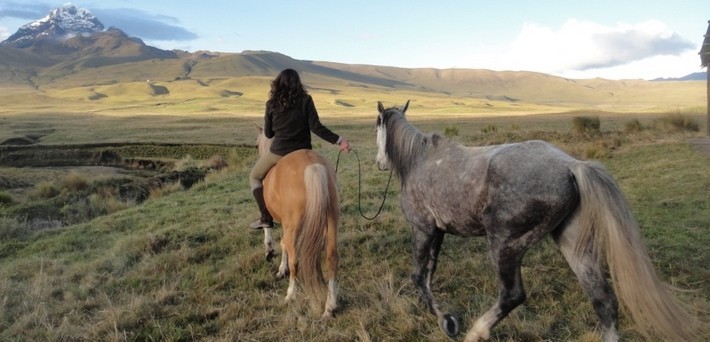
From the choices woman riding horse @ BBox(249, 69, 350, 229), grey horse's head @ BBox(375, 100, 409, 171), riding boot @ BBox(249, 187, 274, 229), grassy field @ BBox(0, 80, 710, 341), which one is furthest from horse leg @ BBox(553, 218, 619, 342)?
riding boot @ BBox(249, 187, 274, 229)

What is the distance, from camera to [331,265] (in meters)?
4.94

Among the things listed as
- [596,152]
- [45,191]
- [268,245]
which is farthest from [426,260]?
[45,191]

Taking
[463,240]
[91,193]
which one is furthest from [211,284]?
[91,193]

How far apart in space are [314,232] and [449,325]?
1.62m

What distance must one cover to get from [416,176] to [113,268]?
486cm

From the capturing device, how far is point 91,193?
16078 millimetres

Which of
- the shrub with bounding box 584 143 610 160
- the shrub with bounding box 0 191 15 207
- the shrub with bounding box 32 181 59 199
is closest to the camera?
the shrub with bounding box 0 191 15 207

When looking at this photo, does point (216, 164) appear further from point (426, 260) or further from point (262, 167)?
point (426, 260)

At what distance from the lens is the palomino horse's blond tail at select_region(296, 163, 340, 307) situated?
16.5 feet

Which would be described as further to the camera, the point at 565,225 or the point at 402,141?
the point at 402,141

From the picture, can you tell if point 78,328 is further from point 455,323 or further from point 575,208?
point 575,208

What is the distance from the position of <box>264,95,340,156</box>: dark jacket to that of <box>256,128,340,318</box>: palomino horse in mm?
438

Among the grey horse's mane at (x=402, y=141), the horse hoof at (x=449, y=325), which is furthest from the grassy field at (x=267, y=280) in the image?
the grey horse's mane at (x=402, y=141)

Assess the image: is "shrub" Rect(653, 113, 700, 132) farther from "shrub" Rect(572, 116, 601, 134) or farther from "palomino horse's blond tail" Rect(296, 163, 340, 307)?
"palomino horse's blond tail" Rect(296, 163, 340, 307)
